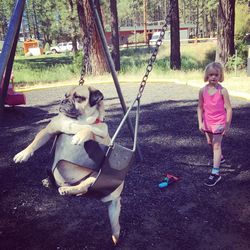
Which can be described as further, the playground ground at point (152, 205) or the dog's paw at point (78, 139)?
the playground ground at point (152, 205)

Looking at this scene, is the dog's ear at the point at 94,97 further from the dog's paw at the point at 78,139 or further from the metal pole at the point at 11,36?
→ the metal pole at the point at 11,36

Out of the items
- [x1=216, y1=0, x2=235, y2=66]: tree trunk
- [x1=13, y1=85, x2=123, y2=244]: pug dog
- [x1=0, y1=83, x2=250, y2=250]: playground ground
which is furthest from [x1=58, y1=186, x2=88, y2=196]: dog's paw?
[x1=216, y1=0, x2=235, y2=66]: tree trunk

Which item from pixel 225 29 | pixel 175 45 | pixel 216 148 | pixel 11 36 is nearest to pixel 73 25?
pixel 175 45

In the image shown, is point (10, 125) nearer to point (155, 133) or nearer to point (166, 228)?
point (155, 133)

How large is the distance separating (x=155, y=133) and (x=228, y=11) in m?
7.81

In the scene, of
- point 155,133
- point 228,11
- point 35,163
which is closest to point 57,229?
point 35,163

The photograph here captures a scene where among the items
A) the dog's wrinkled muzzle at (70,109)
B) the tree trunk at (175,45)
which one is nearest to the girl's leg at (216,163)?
the dog's wrinkled muzzle at (70,109)

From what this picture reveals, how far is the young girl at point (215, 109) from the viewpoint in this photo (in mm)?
3746

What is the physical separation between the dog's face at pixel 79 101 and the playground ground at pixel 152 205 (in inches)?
50.3

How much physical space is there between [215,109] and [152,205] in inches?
53.4

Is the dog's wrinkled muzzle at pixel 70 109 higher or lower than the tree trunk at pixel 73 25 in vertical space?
lower

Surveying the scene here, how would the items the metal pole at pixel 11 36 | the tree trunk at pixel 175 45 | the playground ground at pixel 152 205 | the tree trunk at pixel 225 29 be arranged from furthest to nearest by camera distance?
the tree trunk at pixel 175 45, the tree trunk at pixel 225 29, the playground ground at pixel 152 205, the metal pole at pixel 11 36

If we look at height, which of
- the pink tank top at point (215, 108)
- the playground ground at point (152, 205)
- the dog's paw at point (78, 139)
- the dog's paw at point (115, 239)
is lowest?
the playground ground at point (152, 205)

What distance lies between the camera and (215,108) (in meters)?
3.81
